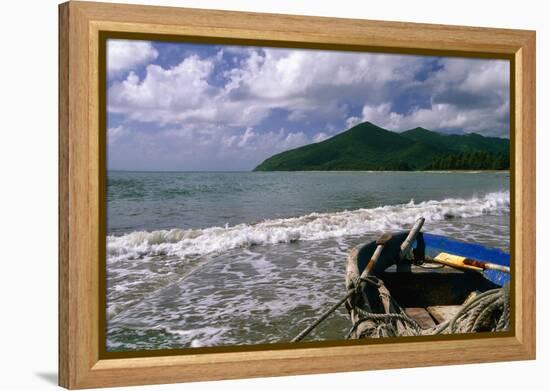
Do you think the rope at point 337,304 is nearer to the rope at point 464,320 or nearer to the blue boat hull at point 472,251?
the rope at point 464,320

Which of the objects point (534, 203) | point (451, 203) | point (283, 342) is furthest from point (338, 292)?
point (534, 203)

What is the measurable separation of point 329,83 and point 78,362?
6.10 ft

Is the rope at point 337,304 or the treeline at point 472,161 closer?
the rope at point 337,304

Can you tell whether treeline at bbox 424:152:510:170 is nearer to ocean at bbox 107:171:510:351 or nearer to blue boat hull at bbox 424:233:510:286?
ocean at bbox 107:171:510:351

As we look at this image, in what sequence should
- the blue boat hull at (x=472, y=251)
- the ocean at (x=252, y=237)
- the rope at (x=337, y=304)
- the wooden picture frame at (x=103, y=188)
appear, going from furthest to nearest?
the blue boat hull at (x=472, y=251) < the rope at (x=337, y=304) < the ocean at (x=252, y=237) < the wooden picture frame at (x=103, y=188)

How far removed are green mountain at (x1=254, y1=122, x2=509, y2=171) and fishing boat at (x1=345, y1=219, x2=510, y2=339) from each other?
1.23 ft

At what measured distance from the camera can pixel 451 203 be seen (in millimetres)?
4570

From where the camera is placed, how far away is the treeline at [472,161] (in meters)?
4.50

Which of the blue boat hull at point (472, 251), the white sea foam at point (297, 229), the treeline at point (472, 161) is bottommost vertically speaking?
the blue boat hull at point (472, 251)

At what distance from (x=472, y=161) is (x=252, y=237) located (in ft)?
4.48

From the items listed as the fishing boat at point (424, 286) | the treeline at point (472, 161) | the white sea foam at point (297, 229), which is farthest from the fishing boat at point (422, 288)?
the treeline at point (472, 161)

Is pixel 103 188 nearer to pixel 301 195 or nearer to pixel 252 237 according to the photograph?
pixel 252 237

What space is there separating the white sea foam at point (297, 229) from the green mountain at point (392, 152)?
0.74 feet

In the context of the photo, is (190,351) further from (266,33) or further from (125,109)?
(266,33)
